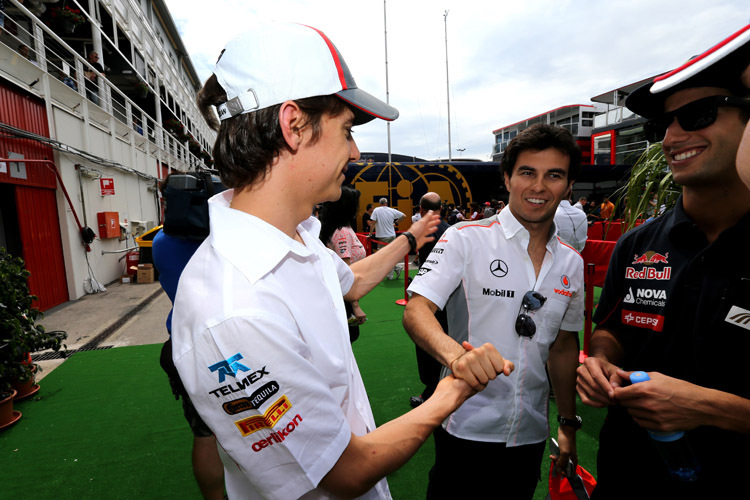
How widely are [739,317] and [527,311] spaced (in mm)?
757

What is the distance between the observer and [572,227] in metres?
4.63

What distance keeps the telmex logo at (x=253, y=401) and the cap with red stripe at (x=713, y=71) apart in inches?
60.5

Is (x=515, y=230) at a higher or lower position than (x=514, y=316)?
higher

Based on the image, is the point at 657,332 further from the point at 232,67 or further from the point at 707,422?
the point at 232,67

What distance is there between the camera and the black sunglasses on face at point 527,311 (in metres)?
1.75

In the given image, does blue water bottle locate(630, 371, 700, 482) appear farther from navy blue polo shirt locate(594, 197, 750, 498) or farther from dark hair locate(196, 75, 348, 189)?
dark hair locate(196, 75, 348, 189)

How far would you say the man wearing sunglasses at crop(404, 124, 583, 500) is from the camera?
5.74 feet

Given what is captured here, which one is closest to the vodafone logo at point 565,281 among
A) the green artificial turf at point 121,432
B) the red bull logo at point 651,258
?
the red bull logo at point 651,258

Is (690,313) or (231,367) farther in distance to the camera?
(690,313)

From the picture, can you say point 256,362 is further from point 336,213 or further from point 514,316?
point 336,213

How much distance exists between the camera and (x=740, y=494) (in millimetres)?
1141

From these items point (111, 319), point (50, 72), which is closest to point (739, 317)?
point (111, 319)

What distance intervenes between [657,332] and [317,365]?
1240 mm

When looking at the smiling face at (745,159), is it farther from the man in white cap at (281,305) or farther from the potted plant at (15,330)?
the potted plant at (15,330)
